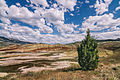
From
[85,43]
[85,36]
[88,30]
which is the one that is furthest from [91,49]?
[88,30]

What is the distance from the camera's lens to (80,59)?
67.7ft

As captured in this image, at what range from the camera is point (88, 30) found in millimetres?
21469

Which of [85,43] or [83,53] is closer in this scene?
[83,53]

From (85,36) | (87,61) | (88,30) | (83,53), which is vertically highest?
(88,30)

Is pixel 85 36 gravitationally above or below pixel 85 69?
above

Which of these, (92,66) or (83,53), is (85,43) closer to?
(83,53)

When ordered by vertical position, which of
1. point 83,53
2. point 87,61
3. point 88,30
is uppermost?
point 88,30

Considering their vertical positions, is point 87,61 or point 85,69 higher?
point 87,61

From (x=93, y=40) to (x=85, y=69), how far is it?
7572mm

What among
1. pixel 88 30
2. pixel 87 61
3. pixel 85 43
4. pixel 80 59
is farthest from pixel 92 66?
pixel 88 30

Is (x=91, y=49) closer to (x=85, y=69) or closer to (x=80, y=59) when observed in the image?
(x=80, y=59)

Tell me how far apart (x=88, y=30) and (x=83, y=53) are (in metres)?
6.23

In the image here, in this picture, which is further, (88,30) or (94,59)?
(88,30)

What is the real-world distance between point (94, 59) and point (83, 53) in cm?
297
